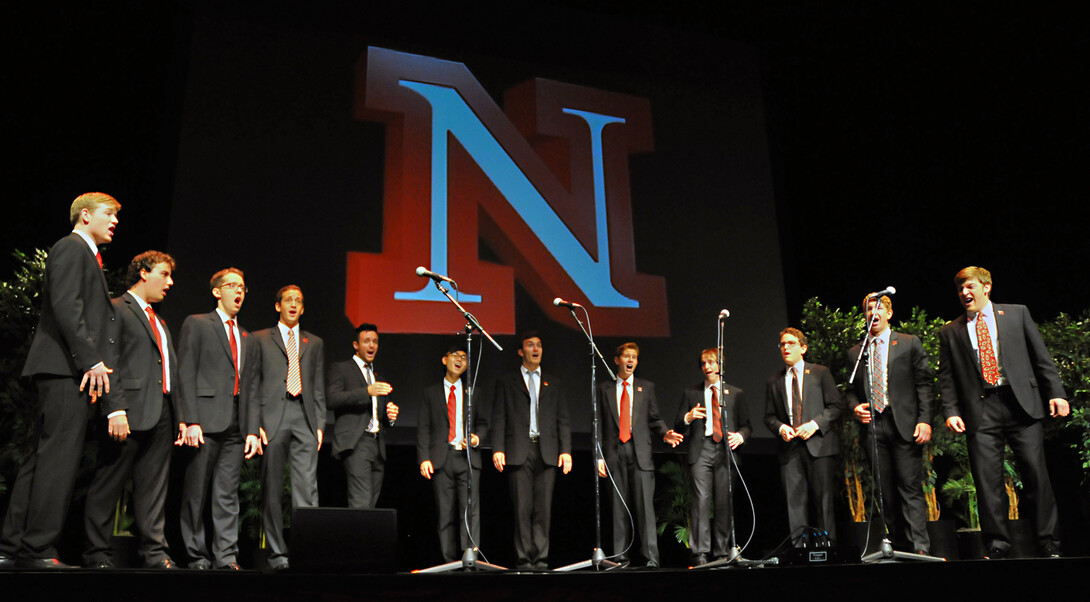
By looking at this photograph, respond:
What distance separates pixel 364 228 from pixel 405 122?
3.18ft

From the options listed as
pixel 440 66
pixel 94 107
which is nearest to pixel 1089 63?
pixel 440 66

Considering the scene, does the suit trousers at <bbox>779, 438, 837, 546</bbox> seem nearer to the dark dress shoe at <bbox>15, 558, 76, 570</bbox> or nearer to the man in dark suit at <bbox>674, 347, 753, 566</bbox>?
the man in dark suit at <bbox>674, 347, 753, 566</bbox>

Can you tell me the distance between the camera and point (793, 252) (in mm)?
8320

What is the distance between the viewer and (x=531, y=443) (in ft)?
18.9

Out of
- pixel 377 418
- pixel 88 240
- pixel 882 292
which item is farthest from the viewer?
pixel 377 418

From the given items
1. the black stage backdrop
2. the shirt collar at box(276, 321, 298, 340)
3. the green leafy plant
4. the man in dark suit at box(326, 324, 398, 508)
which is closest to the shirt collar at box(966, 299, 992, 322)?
the black stage backdrop

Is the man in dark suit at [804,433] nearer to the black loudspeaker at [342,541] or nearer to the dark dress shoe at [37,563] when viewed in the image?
the black loudspeaker at [342,541]

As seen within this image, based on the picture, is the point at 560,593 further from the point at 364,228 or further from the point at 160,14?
the point at 160,14

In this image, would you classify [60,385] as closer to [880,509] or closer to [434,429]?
[434,429]

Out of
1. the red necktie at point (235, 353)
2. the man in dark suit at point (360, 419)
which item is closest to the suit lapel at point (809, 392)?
the man in dark suit at point (360, 419)

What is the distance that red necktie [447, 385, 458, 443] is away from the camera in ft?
18.6

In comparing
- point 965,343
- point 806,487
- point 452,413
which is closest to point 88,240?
point 452,413

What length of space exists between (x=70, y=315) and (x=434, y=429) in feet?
8.87

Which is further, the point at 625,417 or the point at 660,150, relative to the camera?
the point at 660,150
